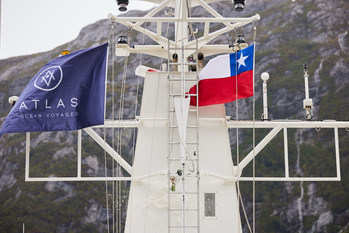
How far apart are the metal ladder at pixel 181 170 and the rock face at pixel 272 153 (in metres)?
60.3

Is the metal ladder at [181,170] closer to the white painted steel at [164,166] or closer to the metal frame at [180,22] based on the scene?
the white painted steel at [164,166]

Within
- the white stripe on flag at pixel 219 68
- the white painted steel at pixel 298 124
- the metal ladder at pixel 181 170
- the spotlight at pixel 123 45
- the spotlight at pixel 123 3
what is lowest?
the metal ladder at pixel 181 170

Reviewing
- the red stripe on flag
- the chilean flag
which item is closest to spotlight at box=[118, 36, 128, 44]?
the chilean flag

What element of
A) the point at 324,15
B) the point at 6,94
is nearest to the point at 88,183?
the point at 6,94

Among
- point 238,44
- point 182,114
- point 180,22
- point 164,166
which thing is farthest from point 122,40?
point 164,166

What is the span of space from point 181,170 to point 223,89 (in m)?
2.18

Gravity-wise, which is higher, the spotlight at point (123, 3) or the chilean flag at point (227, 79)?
the spotlight at point (123, 3)

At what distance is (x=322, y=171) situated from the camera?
7906cm

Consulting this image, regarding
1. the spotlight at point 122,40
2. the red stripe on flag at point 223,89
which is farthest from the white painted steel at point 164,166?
the spotlight at point 122,40

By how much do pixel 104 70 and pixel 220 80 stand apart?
2.51m

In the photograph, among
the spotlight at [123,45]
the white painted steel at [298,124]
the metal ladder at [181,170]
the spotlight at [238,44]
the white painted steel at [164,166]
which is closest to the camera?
the metal ladder at [181,170]

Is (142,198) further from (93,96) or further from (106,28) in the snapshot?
(106,28)

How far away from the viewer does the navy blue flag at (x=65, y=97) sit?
10.9m

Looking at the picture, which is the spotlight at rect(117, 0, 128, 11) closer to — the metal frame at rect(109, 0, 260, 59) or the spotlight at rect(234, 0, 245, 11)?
the metal frame at rect(109, 0, 260, 59)
